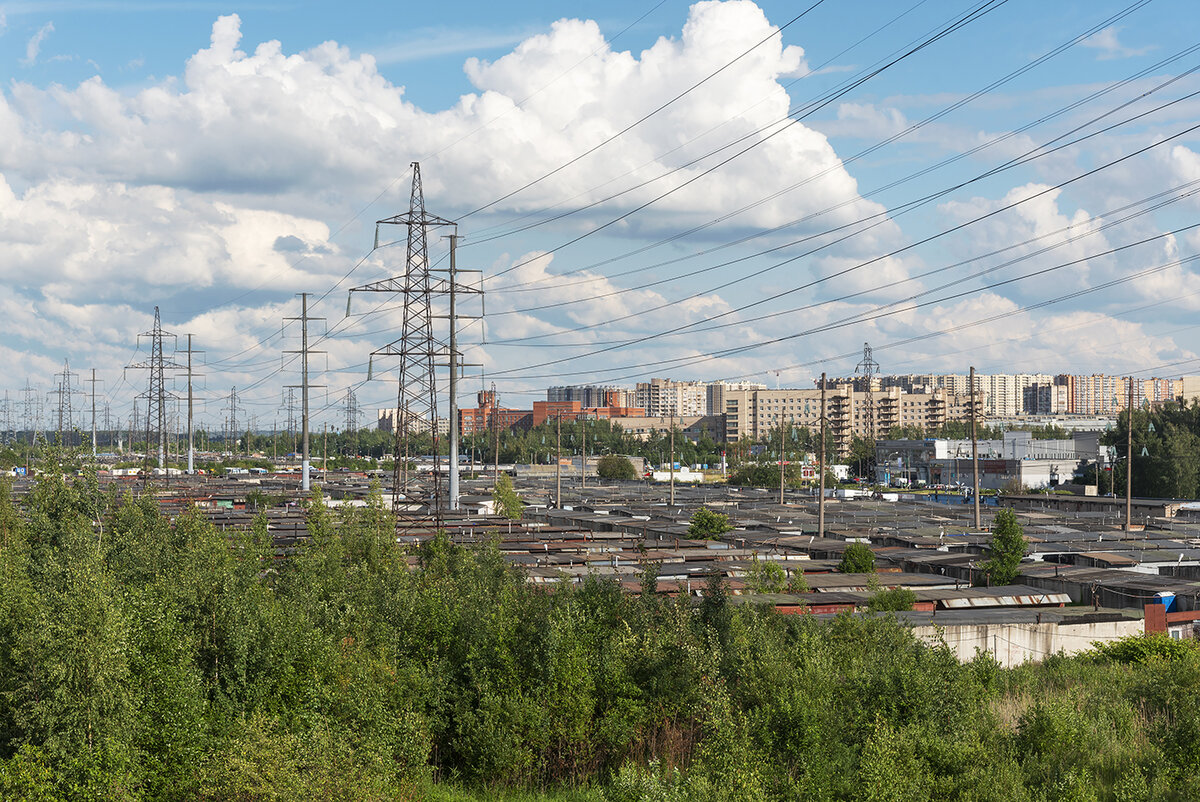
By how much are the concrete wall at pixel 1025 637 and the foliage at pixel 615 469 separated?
107574mm

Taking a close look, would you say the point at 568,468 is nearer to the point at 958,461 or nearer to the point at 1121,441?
the point at 958,461

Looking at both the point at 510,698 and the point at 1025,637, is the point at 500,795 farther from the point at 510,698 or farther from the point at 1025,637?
the point at 1025,637

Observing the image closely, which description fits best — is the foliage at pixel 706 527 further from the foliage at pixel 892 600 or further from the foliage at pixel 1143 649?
the foliage at pixel 1143 649

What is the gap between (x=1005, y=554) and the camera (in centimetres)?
4097

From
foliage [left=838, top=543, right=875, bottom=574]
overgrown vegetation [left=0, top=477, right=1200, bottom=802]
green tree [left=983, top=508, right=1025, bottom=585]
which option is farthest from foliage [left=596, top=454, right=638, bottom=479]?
overgrown vegetation [left=0, top=477, right=1200, bottom=802]

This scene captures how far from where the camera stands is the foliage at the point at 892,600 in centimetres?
3234

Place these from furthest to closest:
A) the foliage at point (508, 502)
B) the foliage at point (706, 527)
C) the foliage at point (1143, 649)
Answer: the foliage at point (508, 502)
the foliage at point (706, 527)
the foliage at point (1143, 649)

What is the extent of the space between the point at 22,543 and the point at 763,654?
91.4ft

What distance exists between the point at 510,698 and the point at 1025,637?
17697 mm

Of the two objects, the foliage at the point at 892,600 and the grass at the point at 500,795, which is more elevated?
the foliage at the point at 892,600

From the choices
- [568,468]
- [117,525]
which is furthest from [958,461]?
[117,525]

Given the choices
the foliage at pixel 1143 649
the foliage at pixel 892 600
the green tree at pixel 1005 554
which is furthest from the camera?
the green tree at pixel 1005 554

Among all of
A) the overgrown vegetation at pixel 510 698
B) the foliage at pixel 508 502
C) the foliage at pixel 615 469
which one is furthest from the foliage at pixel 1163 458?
the overgrown vegetation at pixel 510 698

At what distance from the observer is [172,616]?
2184 centimetres
